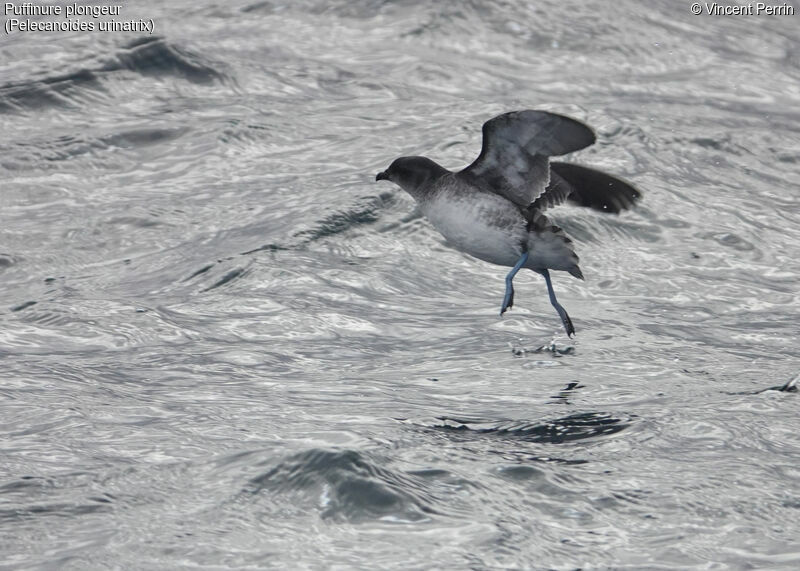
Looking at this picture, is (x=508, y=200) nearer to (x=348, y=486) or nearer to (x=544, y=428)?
(x=544, y=428)

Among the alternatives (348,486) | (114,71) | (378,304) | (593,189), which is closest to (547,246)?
(593,189)

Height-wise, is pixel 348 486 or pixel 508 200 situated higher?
pixel 508 200

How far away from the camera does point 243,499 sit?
6574 mm

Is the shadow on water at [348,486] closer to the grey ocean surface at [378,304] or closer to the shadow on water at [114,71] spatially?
the grey ocean surface at [378,304]

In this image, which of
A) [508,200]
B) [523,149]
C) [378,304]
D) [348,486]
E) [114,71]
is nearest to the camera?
[348,486]

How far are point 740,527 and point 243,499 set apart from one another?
2.47 metres

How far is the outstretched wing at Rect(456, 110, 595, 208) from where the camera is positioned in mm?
8188

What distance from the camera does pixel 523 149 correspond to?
865 centimetres

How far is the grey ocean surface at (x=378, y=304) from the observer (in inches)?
254

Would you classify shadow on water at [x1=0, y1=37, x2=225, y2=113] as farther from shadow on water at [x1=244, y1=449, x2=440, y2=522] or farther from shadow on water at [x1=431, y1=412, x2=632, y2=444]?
shadow on water at [x1=244, y1=449, x2=440, y2=522]

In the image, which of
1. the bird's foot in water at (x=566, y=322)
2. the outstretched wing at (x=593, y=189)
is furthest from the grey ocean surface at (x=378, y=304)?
the outstretched wing at (x=593, y=189)

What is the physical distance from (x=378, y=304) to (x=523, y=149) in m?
2.58

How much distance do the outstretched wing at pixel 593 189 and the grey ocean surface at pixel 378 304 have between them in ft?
3.58

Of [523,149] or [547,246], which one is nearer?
[523,149]
